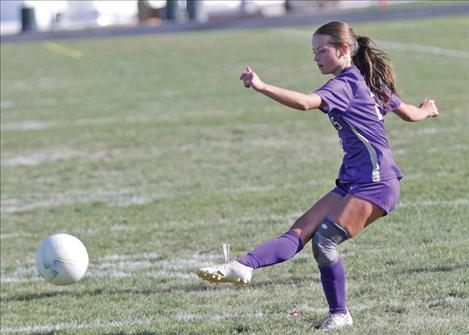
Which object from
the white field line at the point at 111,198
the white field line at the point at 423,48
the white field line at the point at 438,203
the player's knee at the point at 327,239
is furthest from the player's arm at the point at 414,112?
the white field line at the point at 423,48

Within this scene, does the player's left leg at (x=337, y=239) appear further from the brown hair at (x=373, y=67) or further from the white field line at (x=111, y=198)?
the white field line at (x=111, y=198)

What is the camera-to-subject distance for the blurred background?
49594 millimetres

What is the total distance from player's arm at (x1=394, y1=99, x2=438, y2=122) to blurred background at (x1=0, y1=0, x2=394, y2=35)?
1687 inches

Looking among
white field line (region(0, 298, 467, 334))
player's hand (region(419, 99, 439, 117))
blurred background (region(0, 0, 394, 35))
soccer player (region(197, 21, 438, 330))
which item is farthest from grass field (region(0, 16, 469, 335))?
blurred background (region(0, 0, 394, 35))

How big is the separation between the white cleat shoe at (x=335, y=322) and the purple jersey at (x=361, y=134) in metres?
0.70

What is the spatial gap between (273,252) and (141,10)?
47.6 meters

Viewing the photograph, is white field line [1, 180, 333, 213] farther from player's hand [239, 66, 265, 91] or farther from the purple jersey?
player's hand [239, 66, 265, 91]

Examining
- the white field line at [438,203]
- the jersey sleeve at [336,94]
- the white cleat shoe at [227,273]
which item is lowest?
the white field line at [438,203]

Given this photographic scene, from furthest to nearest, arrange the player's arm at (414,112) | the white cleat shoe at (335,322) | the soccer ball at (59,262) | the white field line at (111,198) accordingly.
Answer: the white field line at (111,198)
the soccer ball at (59,262)
the player's arm at (414,112)
the white cleat shoe at (335,322)

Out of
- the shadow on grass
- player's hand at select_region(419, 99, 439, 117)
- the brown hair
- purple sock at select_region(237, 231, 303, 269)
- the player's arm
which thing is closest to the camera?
purple sock at select_region(237, 231, 303, 269)

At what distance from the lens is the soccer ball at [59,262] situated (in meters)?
6.43

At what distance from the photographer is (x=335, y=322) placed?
5422mm

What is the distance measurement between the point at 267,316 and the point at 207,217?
3.19m

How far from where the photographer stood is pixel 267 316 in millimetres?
5844
